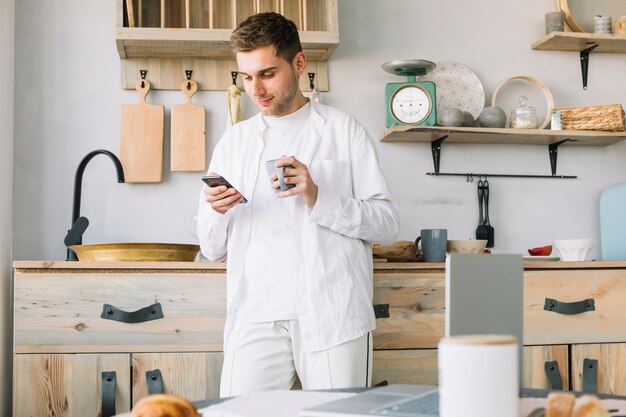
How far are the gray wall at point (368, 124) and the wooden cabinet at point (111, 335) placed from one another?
46 cm

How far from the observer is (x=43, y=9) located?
118 inches

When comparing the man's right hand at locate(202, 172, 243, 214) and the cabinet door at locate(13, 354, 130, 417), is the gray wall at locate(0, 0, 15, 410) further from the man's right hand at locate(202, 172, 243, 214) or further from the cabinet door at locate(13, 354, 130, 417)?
the man's right hand at locate(202, 172, 243, 214)

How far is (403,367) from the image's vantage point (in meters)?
2.55

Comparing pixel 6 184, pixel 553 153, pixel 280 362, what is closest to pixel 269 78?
pixel 280 362

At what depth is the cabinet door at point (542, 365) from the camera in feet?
8.57

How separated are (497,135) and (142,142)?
1.35 m

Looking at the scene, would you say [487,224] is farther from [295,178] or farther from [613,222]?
[295,178]

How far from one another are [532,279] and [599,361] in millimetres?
353

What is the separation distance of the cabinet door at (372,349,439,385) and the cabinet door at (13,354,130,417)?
0.78 m

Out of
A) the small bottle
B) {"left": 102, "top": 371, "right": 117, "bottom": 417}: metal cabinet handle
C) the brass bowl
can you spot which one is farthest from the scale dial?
{"left": 102, "top": 371, "right": 117, "bottom": 417}: metal cabinet handle

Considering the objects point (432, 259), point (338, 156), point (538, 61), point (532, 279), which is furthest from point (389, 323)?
point (538, 61)

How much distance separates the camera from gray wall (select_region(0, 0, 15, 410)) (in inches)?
105

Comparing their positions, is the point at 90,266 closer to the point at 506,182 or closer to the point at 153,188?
the point at 153,188

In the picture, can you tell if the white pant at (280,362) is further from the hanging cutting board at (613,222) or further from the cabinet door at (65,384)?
the hanging cutting board at (613,222)
